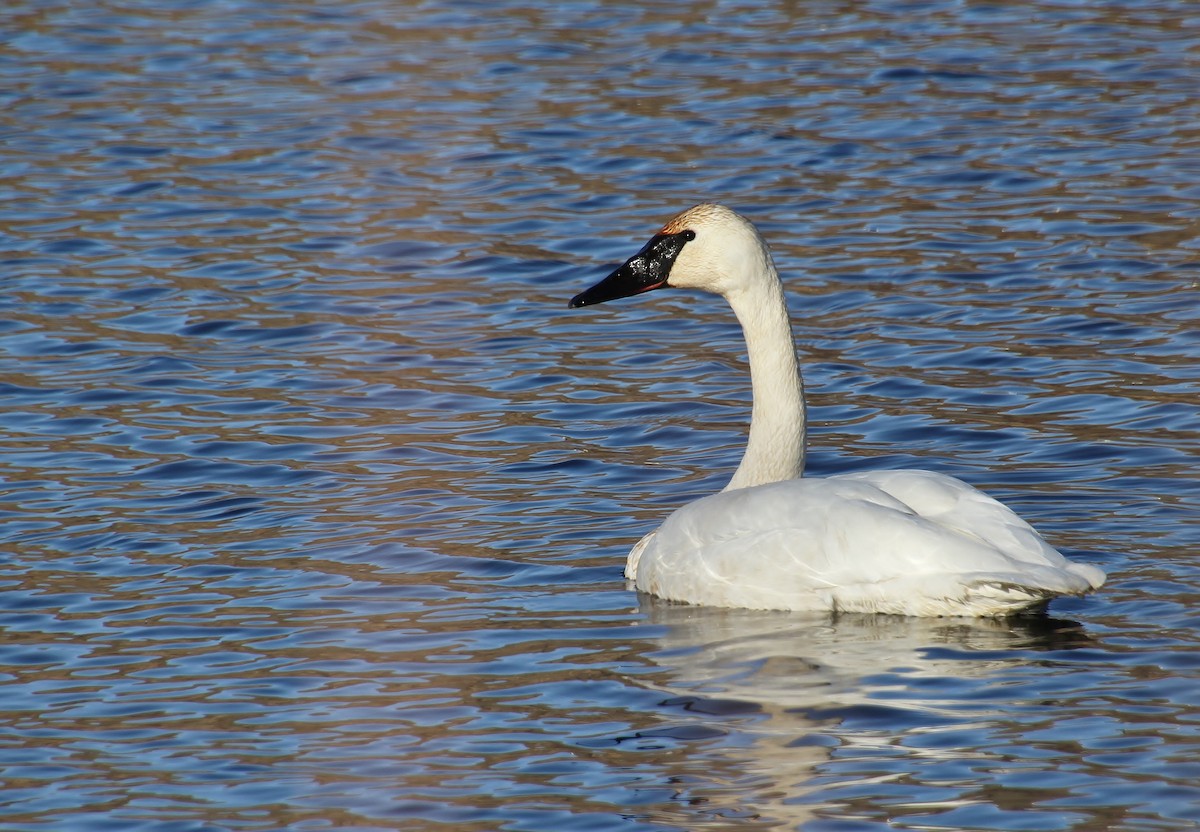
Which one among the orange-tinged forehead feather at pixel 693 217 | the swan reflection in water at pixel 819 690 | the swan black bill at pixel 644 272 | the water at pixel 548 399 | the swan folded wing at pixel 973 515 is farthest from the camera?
the swan black bill at pixel 644 272

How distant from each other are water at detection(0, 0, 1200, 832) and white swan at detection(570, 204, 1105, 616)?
174mm

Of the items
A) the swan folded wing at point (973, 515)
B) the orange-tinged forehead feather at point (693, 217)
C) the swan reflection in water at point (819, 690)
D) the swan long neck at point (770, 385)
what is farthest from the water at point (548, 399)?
the orange-tinged forehead feather at point (693, 217)

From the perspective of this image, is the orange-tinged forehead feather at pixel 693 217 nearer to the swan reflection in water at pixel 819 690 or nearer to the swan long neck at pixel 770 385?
the swan long neck at pixel 770 385

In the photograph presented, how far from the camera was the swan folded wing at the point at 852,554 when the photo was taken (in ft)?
24.5

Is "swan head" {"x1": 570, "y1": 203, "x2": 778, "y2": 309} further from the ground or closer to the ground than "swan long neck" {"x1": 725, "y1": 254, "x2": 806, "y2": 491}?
further from the ground

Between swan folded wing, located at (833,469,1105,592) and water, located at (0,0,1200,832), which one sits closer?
water, located at (0,0,1200,832)

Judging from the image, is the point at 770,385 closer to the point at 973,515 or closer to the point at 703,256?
the point at 703,256

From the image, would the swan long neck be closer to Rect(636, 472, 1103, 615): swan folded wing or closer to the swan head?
the swan head

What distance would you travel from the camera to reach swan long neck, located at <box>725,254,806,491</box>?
8.88 meters

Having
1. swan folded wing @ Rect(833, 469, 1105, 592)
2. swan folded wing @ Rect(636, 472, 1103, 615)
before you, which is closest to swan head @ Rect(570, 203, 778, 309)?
swan folded wing @ Rect(636, 472, 1103, 615)

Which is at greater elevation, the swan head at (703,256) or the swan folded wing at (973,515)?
the swan head at (703,256)

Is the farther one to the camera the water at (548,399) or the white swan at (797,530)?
the white swan at (797,530)

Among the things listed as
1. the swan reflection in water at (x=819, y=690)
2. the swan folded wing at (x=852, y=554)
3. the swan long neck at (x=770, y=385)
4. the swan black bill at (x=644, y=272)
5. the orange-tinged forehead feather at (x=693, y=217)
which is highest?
the orange-tinged forehead feather at (x=693, y=217)

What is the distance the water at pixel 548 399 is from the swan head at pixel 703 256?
112 centimetres
